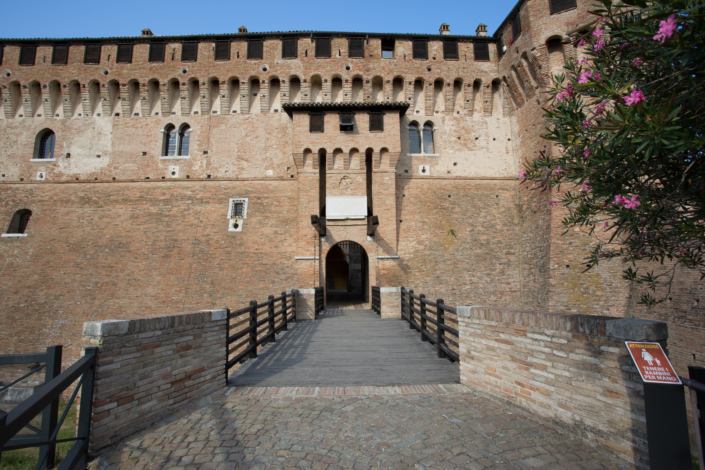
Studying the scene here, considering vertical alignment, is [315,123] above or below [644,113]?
above

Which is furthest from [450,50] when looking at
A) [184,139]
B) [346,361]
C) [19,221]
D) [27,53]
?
[19,221]

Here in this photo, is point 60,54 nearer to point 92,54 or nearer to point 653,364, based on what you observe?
point 92,54

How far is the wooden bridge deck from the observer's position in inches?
214

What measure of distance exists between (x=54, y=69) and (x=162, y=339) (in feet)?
68.7

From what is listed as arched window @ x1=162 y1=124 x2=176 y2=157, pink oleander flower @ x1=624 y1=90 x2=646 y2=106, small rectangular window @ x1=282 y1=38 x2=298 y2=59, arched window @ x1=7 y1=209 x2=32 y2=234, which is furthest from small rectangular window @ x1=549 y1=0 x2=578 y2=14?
arched window @ x1=7 y1=209 x2=32 y2=234

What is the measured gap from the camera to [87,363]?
3.26 meters

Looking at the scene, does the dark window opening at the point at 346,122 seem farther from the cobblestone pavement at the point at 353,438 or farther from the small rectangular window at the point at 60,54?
the small rectangular window at the point at 60,54

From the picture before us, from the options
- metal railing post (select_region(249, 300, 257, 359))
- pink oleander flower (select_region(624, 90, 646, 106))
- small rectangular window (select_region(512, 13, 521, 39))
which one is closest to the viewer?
pink oleander flower (select_region(624, 90, 646, 106))

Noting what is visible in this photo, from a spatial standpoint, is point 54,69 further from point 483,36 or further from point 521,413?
point 521,413

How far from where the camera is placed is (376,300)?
1326 centimetres

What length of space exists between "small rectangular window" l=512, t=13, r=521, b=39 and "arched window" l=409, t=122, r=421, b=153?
20.1ft

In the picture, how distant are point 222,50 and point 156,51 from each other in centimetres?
355

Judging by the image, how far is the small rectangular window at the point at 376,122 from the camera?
15.1 meters

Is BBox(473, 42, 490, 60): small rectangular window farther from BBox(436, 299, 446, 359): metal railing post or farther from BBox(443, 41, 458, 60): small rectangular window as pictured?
BBox(436, 299, 446, 359): metal railing post
